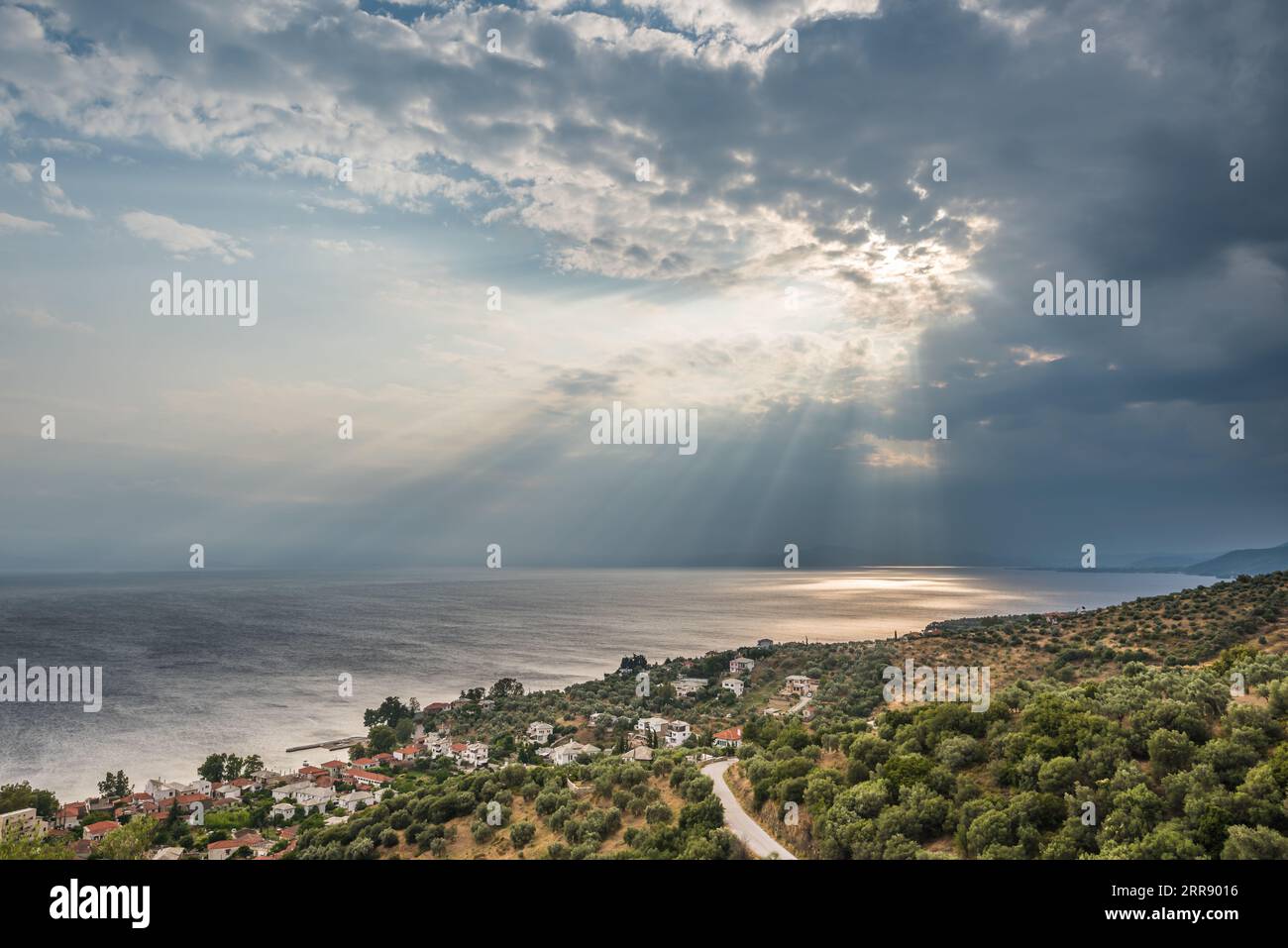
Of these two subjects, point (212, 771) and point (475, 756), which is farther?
point (212, 771)

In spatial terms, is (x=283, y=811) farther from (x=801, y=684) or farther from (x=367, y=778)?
(x=801, y=684)

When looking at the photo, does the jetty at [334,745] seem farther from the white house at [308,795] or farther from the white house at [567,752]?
the white house at [567,752]

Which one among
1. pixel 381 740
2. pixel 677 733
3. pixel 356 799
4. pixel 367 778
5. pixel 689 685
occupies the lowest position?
pixel 381 740

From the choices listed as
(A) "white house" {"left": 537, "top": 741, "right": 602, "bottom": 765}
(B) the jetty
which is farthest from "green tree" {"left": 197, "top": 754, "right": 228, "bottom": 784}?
(A) "white house" {"left": 537, "top": 741, "right": 602, "bottom": 765}

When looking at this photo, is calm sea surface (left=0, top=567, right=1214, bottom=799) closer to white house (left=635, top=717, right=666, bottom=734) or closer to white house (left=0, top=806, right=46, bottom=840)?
white house (left=0, top=806, right=46, bottom=840)

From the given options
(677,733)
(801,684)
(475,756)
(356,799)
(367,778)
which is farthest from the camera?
(801,684)

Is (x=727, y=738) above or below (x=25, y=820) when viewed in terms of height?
above

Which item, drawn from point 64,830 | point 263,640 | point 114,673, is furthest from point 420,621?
point 64,830

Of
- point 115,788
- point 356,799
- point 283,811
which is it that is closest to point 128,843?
point 283,811
